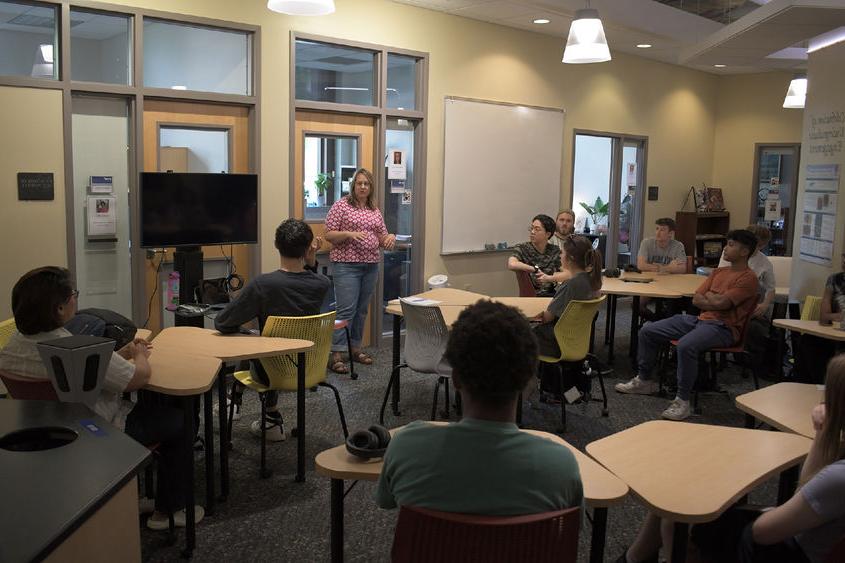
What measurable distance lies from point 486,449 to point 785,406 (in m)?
1.89

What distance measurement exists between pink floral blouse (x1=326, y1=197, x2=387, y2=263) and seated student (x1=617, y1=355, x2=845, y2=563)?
13.0 feet

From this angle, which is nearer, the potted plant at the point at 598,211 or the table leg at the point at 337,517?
the table leg at the point at 337,517

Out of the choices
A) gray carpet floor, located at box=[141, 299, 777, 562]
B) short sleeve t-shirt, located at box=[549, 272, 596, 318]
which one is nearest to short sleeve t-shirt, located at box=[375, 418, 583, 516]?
gray carpet floor, located at box=[141, 299, 777, 562]

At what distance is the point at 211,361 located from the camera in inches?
133

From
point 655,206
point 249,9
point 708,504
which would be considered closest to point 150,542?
point 708,504

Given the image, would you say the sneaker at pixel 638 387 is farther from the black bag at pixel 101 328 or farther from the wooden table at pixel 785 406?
the black bag at pixel 101 328

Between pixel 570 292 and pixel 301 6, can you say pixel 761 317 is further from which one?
pixel 301 6

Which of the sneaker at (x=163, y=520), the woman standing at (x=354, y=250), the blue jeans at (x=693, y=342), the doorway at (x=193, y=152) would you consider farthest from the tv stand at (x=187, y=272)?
the blue jeans at (x=693, y=342)

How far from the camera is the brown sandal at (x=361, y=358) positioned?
6.15 meters

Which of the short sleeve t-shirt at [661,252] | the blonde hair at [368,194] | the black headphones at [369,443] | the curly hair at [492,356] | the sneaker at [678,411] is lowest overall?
the sneaker at [678,411]

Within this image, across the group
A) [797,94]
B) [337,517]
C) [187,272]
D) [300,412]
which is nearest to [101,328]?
[300,412]

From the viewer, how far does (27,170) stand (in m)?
4.78

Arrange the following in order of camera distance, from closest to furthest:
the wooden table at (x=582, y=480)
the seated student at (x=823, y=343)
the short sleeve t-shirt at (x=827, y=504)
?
the short sleeve t-shirt at (x=827, y=504) → the wooden table at (x=582, y=480) → the seated student at (x=823, y=343)

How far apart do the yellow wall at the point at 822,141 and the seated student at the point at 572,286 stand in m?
2.52
